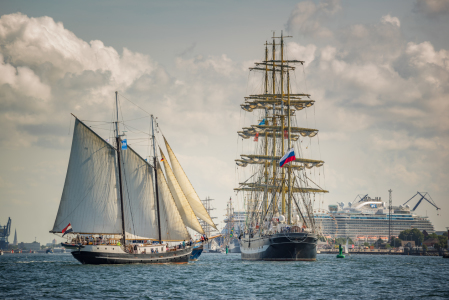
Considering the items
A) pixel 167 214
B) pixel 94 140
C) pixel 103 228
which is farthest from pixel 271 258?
pixel 94 140

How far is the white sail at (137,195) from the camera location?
3398 inches

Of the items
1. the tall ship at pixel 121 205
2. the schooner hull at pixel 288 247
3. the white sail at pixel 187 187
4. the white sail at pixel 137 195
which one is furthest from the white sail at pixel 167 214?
the schooner hull at pixel 288 247

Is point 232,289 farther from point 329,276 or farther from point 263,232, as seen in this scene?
point 263,232

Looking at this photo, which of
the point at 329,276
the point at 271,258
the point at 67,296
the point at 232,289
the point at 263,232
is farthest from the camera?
the point at 263,232

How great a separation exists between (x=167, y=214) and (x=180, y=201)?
2.84 m

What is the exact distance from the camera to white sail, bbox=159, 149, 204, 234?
288 feet

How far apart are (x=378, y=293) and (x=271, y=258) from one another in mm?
49931

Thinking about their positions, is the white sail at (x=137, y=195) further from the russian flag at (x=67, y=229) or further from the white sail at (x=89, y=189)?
the russian flag at (x=67, y=229)

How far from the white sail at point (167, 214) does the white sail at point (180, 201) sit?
88 cm

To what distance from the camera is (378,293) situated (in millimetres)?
51781

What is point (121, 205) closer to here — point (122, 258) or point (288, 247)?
point (122, 258)

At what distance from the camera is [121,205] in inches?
3364

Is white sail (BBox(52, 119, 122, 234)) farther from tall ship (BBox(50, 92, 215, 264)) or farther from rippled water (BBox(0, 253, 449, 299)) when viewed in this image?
rippled water (BBox(0, 253, 449, 299))

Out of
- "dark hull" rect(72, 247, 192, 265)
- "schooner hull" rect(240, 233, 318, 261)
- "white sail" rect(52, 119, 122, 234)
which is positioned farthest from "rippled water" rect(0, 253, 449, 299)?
"schooner hull" rect(240, 233, 318, 261)
